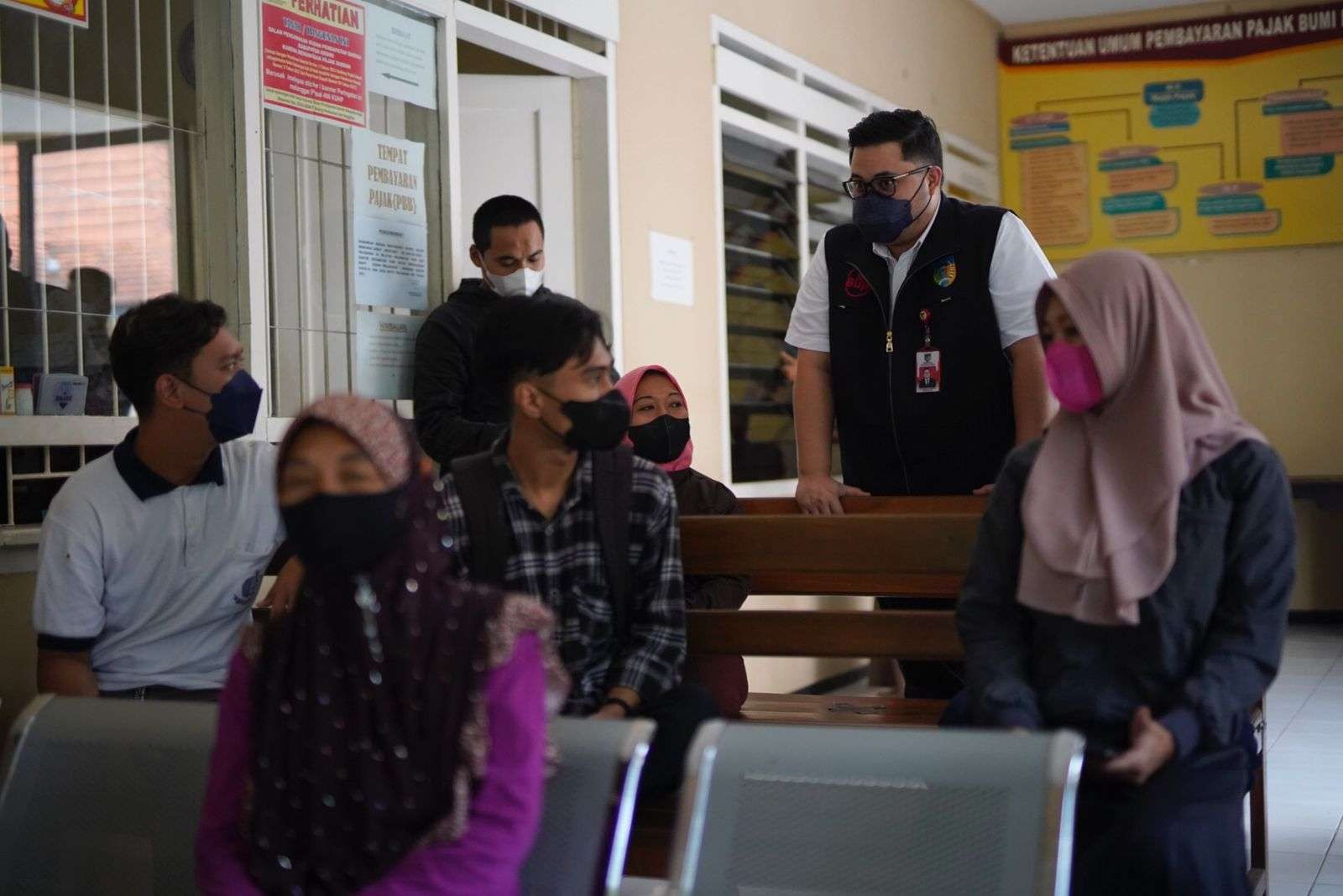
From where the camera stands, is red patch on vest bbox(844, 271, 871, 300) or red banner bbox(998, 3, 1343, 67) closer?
red patch on vest bbox(844, 271, 871, 300)

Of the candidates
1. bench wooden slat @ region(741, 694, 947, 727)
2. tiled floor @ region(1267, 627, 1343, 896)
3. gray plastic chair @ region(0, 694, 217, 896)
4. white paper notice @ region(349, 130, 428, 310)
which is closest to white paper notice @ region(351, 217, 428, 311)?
white paper notice @ region(349, 130, 428, 310)

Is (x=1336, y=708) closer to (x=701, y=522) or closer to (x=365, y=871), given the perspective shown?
(x=701, y=522)

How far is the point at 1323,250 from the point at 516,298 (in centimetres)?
734

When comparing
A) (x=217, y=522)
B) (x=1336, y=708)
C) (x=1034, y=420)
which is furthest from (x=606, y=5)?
(x=1336, y=708)

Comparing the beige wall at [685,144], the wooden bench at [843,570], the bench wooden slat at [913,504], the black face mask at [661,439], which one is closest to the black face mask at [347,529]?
the wooden bench at [843,570]

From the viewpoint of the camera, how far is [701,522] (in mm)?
2785

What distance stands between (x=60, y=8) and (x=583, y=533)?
1.88 meters

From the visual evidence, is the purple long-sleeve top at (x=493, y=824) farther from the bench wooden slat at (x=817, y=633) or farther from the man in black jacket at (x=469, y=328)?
the man in black jacket at (x=469, y=328)

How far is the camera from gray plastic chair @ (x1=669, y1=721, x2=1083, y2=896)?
170 cm

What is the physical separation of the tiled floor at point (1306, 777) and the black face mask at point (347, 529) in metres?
2.75

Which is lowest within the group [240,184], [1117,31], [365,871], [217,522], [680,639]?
[365,871]

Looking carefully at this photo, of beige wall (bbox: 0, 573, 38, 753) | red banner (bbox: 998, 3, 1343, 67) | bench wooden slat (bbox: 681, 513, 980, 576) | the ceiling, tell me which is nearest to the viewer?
bench wooden slat (bbox: 681, 513, 980, 576)

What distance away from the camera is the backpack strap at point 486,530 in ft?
7.64

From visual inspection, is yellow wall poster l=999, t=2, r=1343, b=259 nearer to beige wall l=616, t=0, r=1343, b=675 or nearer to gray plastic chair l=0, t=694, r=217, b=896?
beige wall l=616, t=0, r=1343, b=675
